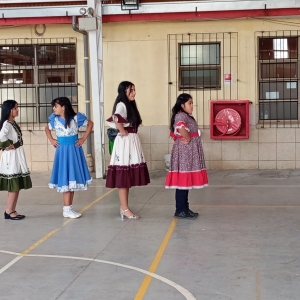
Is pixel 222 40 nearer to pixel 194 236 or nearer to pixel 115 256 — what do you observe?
pixel 194 236

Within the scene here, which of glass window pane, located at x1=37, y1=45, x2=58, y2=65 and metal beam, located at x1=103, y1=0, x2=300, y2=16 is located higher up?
metal beam, located at x1=103, y1=0, x2=300, y2=16

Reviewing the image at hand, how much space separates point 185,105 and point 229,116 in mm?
4536

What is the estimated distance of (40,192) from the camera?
927cm

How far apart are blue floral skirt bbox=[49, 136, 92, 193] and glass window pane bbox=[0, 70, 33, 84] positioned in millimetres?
5500

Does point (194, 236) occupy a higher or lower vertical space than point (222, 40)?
lower

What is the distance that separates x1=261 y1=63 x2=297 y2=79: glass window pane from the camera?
11188mm

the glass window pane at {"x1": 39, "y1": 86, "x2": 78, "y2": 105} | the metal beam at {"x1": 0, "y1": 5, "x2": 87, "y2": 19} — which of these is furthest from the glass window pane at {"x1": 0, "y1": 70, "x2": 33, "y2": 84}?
the metal beam at {"x1": 0, "y1": 5, "x2": 87, "y2": 19}

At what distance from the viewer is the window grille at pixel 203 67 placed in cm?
1119

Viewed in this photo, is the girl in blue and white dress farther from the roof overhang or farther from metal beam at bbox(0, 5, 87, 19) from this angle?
the roof overhang

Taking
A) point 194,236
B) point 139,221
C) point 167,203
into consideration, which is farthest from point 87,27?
point 194,236

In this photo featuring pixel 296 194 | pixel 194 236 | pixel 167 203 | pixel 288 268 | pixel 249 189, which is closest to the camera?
pixel 288 268

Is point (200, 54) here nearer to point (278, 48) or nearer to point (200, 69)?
point (200, 69)

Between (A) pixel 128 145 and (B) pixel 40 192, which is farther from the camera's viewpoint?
(B) pixel 40 192

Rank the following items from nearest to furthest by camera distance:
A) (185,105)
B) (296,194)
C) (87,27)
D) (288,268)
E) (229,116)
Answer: (288,268), (185,105), (296,194), (87,27), (229,116)
